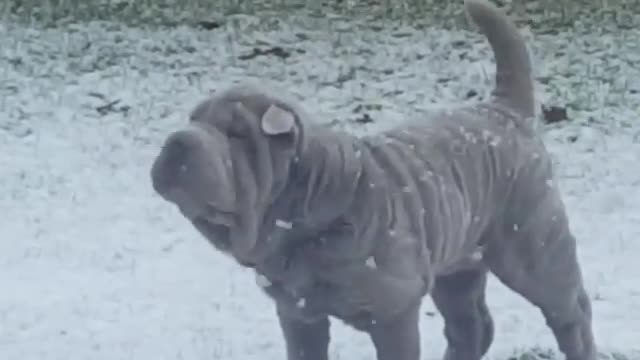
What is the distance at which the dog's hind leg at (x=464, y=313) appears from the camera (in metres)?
4.61

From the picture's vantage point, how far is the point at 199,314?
5742 mm

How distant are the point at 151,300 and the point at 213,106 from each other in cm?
260

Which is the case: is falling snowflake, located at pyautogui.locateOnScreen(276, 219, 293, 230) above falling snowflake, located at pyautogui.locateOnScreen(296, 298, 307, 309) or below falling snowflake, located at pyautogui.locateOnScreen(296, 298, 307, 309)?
above

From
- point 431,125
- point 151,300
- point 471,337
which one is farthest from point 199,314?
point 431,125

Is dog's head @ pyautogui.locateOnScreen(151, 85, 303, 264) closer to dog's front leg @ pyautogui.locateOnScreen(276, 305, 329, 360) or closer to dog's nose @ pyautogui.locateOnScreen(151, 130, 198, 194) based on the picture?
dog's nose @ pyautogui.locateOnScreen(151, 130, 198, 194)

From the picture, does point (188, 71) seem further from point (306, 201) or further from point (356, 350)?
point (306, 201)

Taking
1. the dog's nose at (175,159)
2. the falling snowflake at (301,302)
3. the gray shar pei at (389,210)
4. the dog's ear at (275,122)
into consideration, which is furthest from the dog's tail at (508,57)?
the dog's nose at (175,159)

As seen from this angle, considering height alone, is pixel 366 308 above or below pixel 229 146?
below

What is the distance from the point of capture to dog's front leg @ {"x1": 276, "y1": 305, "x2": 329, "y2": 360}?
4.14 metres

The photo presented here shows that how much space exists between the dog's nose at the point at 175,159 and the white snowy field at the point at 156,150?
2.00 m

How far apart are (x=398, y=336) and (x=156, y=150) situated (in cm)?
468

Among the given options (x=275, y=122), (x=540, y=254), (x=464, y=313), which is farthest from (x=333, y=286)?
(x=464, y=313)

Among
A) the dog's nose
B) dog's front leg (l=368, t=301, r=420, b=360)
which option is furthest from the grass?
the dog's nose

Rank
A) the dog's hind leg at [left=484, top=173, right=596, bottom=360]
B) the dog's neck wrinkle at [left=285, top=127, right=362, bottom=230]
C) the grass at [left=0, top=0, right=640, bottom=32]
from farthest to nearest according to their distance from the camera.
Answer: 1. the grass at [left=0, top=0, right=640, bottom=32]
2. the dog's hind leg at [left=484, top=173, right=596, bottom=360]
3. the dog's neck wrinkle at [left=285, top=127, right=362, bottom=230]
